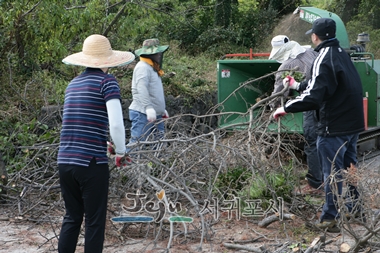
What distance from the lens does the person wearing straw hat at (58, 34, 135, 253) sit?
4617 mm

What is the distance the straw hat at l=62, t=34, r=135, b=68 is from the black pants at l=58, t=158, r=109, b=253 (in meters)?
0.75

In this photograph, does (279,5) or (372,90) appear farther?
(279,5)

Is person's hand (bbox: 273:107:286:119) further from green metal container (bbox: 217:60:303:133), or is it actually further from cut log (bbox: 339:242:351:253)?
green metal container (bbox: 217:60:303:133)

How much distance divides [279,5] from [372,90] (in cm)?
1470

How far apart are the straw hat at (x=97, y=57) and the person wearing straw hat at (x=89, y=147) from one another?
0.02 metres

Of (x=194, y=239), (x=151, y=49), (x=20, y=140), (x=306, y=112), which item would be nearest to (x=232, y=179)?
(x=194, y=239)

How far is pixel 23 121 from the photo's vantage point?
31.0 ft

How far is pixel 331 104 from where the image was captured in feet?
19.2

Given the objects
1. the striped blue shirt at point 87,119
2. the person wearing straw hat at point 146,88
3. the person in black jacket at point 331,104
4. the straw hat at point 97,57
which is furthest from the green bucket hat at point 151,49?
the striped blue shirt at point 87,119

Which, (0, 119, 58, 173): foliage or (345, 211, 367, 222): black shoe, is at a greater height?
(0, 119, 58, 173): foliage

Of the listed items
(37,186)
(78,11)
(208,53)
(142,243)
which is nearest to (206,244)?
(142,243)

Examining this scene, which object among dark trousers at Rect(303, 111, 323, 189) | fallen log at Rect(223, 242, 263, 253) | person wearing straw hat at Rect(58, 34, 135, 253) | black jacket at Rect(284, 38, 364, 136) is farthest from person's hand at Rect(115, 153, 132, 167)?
dark trousers at Rect(303, 111, 323, 189)

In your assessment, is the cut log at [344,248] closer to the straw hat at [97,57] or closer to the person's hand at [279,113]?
the person's hand at [279,113]

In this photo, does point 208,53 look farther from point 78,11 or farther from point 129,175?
point 129,175
